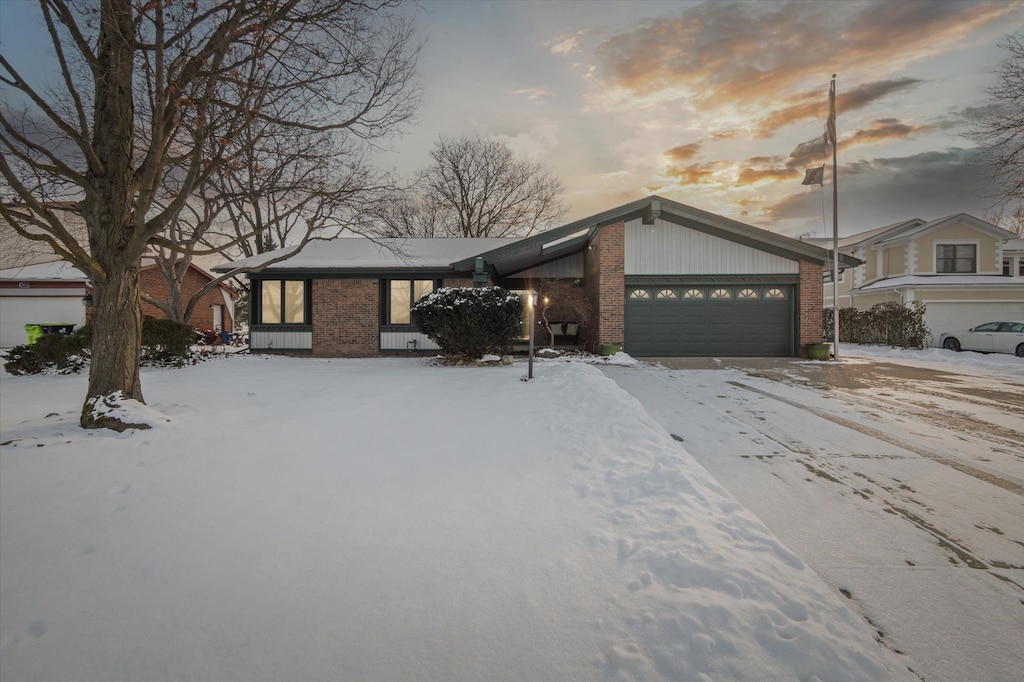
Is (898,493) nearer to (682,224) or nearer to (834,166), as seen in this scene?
(682,224)

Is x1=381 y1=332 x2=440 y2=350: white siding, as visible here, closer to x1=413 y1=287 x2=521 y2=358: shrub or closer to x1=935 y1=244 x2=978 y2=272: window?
x1=413 y1=287 x2=521 y2=358: shrub

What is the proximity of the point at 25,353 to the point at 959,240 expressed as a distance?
34.7 meters

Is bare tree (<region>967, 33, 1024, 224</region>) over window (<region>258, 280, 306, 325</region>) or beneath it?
over

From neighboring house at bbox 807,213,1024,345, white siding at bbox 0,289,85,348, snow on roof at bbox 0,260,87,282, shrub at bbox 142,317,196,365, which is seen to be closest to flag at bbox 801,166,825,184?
neighboring house at bbox 807,213,1024,345

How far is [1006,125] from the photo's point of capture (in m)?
10.7

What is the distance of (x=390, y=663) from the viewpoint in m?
1.86

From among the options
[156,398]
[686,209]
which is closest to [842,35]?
[686,209]

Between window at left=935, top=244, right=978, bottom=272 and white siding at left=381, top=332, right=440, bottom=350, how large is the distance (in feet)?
78.9

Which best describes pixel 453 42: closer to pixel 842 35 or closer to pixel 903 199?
pixel 842 35

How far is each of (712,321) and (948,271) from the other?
51.7 ft

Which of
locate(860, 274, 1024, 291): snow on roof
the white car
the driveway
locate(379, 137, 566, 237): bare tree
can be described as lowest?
the driveway

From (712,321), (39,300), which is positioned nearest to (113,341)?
(712,321)

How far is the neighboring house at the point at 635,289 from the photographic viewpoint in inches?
589

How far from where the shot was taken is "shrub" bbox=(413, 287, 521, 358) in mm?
11180
